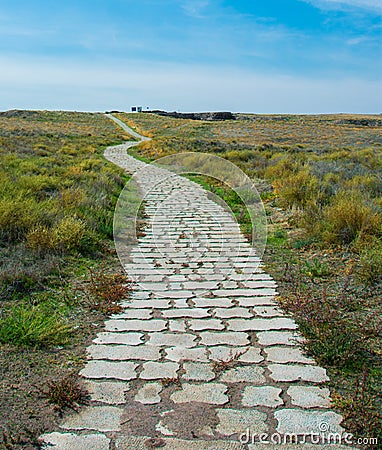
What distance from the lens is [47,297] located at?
494 cm

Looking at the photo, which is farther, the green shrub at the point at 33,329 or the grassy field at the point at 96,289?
the green shrub at the point at 33,329

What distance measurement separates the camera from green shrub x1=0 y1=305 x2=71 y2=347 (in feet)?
12.9

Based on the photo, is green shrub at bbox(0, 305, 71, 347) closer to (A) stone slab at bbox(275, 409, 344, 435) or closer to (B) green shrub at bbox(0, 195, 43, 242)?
(A) stone slab at bbox(275, 409, 344, 435)

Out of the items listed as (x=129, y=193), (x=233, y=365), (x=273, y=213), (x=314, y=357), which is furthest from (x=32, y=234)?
(x=129, y=193)

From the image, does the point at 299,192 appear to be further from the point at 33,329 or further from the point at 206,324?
the point at 33,329

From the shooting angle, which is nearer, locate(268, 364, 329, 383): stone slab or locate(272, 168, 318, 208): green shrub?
locate(268, 364, 329, 383): stone slab

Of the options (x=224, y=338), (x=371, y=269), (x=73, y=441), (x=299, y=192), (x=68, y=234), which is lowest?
(x=73, y=441)

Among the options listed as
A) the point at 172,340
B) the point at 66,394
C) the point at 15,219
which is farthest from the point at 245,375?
the point at 15,219

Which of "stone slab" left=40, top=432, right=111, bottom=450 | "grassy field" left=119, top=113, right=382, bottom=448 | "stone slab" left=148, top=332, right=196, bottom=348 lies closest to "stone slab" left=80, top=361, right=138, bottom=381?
"stone slab" left=148, top=332, right=196, bottom=348

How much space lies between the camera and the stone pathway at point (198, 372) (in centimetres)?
282

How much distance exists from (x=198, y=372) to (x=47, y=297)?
219 cm

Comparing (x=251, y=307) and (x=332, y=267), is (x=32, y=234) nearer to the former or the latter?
(x=251, y=307)

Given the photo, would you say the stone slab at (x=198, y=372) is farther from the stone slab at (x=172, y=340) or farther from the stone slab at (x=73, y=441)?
the stone slab at (x=73, y=441)

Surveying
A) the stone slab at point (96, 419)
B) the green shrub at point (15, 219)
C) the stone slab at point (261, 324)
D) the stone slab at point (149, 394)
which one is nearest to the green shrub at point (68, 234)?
the green shrub at point (15, 219)
